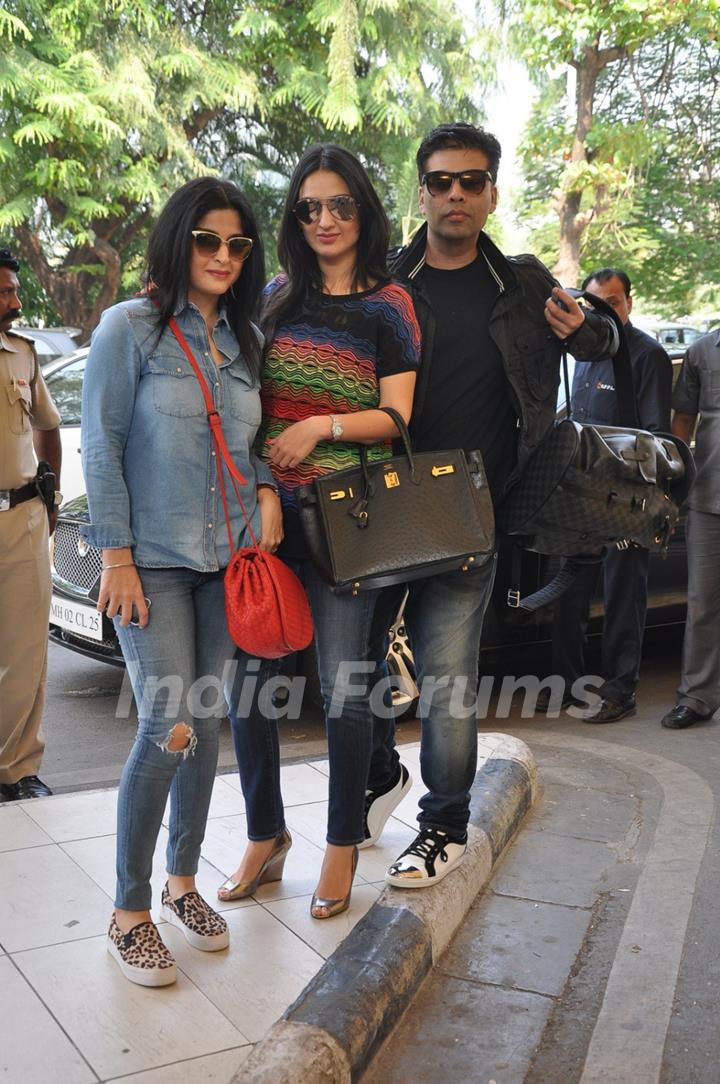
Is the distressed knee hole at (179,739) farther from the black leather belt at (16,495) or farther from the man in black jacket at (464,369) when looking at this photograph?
the black leather belt at (16,495)

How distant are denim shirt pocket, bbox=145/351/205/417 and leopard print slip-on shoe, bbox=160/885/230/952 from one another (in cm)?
128

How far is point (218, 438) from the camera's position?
299cm

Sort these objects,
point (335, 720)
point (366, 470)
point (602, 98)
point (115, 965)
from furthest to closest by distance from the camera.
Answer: point (602, 98), point (335, 720), point (366, 470), point (115, 965)

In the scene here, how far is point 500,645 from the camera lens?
6.00 m

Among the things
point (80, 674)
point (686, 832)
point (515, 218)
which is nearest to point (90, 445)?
point (686, 832)

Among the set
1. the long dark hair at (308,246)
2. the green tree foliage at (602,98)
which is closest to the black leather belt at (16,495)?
the long dark hair at (308,246)

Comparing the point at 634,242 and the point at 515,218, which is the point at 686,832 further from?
the point at 515,218

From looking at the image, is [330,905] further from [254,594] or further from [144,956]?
[254,594]

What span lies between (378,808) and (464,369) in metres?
1.48

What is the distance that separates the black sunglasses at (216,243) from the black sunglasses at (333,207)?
0.64ft

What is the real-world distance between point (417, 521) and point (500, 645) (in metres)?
2.85

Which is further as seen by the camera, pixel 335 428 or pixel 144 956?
pixel 335 428

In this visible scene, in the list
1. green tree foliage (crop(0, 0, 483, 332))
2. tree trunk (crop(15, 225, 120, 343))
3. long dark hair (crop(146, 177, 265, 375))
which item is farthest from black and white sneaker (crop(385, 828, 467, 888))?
tree trunk (crop(15, 225, 120, 343))

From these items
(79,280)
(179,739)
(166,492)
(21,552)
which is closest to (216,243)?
(166,492)
